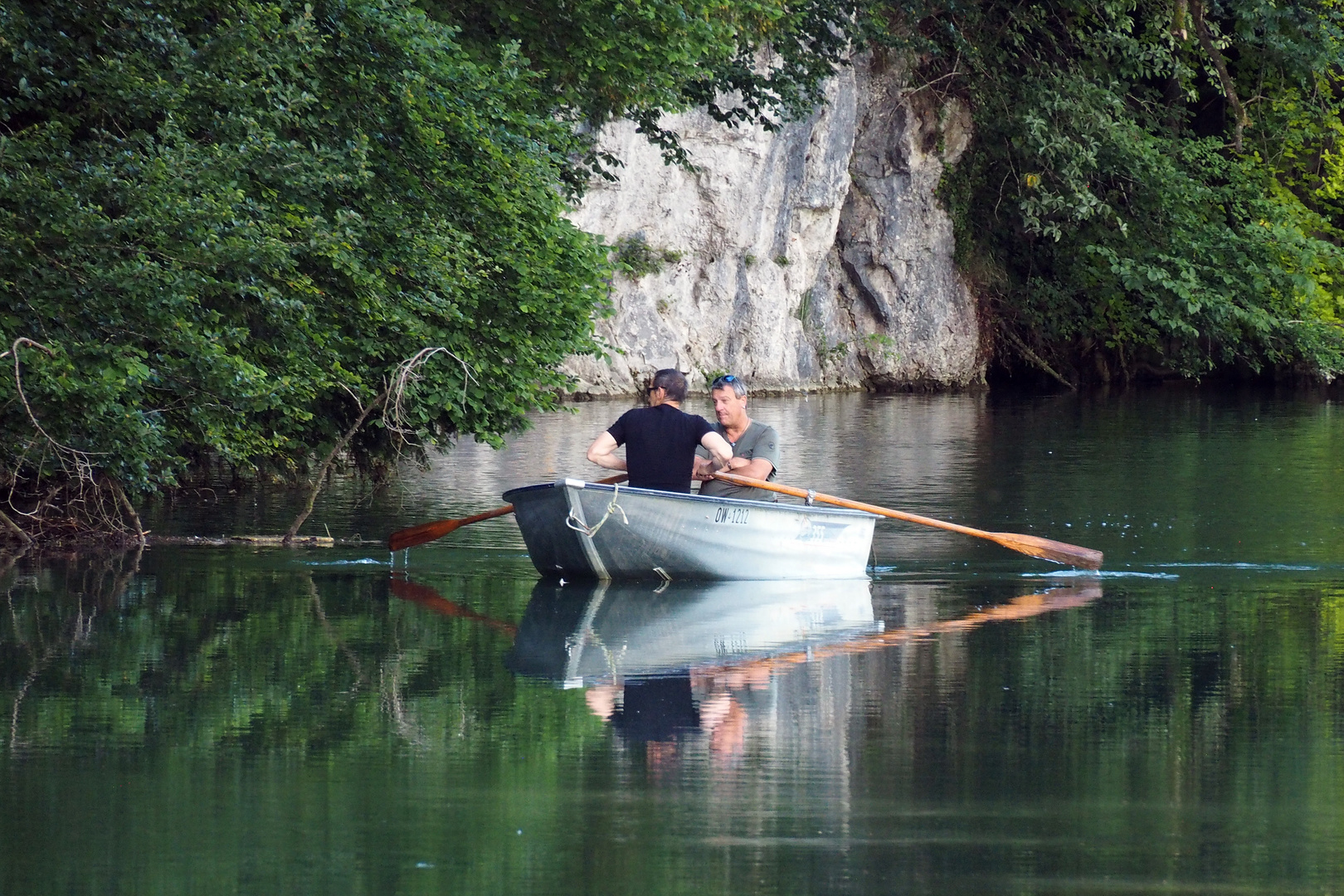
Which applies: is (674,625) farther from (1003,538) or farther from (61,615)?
(1003,538)

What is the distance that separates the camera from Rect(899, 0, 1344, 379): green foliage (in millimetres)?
36844

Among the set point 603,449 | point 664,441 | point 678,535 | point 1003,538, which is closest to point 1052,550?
point 1003,538

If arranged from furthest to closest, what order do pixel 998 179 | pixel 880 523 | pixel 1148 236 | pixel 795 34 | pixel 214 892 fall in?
pixel 998 179
pixel 1148 236
pixel 795 34
pixel 880 523
pixel 214 892

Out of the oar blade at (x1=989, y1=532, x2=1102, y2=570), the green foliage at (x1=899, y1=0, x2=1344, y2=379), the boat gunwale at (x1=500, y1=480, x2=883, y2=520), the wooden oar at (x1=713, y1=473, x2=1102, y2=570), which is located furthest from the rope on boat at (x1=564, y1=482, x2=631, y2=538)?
the green foliage at (x1=899, y1=0, x2=1344, y2=379)

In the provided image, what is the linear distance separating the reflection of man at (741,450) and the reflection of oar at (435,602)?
7.17ft

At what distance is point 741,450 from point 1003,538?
82.0 inches

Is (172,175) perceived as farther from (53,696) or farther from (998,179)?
(998,179)

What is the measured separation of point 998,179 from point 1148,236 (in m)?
4.78

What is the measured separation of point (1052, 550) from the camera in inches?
524

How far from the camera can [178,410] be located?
44.3ft

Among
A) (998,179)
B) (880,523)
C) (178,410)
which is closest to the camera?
(178,410)

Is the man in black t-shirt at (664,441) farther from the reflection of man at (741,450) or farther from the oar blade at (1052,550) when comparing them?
the oar blade at (1052,550)

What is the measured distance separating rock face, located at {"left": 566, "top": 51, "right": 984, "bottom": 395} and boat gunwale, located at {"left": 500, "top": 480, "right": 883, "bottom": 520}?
23.8 m

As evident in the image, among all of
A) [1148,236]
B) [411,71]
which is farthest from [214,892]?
[1148,236]
